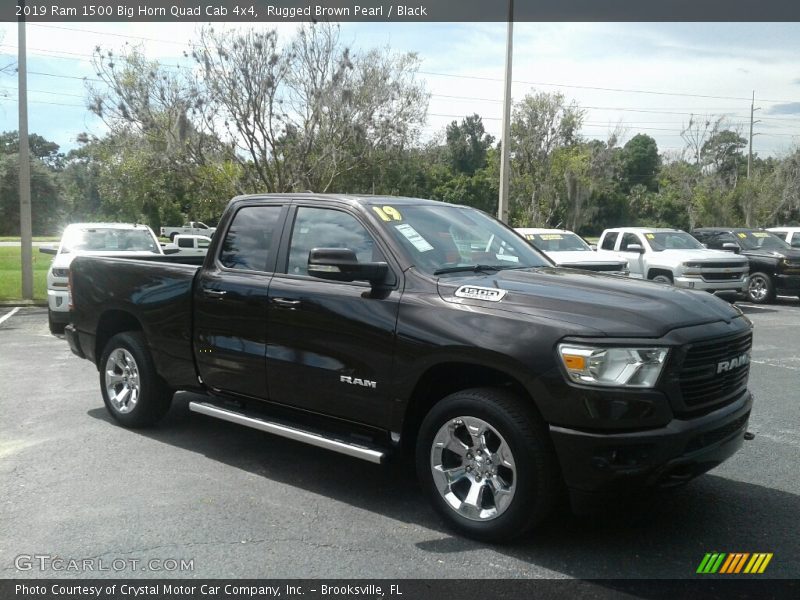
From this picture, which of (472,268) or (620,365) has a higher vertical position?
(472,268)

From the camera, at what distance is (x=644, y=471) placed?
3.62 m

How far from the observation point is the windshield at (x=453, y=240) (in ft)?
15.4

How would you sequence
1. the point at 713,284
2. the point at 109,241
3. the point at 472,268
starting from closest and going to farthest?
the point at 472,268 → the point at 109,241 → the point at 713,284

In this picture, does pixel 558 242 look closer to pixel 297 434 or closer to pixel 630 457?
pixel 297 434

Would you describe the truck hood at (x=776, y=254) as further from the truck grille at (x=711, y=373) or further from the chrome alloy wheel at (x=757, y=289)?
the truck grille at (x=711, y=373)

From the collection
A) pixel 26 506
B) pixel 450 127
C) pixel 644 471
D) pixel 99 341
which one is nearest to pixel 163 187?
pixel 99 341

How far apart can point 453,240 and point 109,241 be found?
10097mm

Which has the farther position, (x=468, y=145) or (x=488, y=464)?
(x=468, y=145)

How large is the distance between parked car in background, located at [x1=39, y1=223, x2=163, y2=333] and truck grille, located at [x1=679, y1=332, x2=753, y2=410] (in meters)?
9.85

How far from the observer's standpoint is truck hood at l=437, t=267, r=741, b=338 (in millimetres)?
3750

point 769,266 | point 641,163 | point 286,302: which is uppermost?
point 641,163

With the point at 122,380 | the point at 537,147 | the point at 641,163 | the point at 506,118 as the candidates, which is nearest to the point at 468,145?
the point at 641,163

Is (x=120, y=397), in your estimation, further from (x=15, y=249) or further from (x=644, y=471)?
(x=15, y=249)

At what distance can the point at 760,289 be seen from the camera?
17938mm
